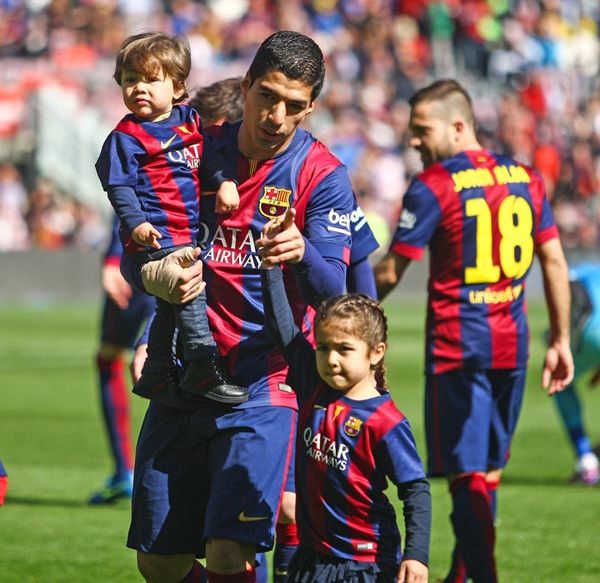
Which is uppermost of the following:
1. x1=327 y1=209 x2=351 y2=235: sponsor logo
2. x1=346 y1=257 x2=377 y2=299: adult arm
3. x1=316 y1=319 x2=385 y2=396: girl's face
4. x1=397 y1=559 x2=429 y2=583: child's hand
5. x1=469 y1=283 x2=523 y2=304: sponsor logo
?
x1=327 y1=209 x2=351 y2=235: sponsor logo

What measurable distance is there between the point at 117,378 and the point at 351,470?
17.0ft

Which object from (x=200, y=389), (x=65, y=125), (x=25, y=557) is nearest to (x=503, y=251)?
(x=200, y=389)

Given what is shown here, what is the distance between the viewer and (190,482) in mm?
5176

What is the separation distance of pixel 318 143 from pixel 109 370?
16.2ft

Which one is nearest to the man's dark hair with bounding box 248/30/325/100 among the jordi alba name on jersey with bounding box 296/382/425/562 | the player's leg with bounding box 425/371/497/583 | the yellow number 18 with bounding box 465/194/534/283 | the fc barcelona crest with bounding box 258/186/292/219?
the fc barcelona crest with bounding box 258/186/292/219

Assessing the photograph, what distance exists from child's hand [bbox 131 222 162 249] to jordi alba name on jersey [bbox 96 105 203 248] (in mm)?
71

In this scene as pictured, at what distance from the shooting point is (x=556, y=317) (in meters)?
6.78

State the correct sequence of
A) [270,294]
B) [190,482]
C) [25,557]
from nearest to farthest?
[270,294], [190,482], [25,557]

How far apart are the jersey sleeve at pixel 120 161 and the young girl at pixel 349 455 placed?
0.64 m

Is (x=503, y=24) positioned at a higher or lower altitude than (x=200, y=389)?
higher

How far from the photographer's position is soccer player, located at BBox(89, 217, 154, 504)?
9312 mm

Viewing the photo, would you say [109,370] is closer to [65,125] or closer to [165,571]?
[165,571]

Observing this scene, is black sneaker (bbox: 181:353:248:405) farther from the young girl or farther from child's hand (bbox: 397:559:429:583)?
child's hand (bbox: 397:559:429:583)

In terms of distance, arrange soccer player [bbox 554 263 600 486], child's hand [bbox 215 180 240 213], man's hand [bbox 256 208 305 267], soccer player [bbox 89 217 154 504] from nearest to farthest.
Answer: man's hand [bbox 256 208 305 267] < child's hand [bbox 215 180 240 213] < soccer player [bbox 89 217 154 504] < soccer player [bbox 554 263 600 486]
